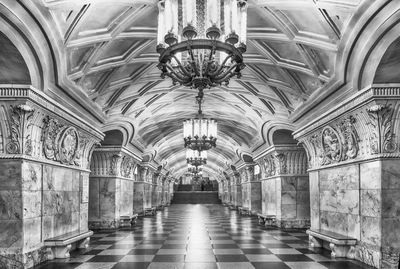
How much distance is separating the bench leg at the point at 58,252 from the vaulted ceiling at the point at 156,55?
3.34 meters

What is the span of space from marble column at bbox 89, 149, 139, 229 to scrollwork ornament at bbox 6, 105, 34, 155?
707cm

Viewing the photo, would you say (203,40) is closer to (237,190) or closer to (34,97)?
(34,97)

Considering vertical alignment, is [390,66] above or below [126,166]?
above

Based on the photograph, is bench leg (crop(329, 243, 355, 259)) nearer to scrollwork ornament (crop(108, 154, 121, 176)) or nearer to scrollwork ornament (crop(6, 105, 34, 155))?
scrollwork ornament (crop(6, 105, 34, 155))

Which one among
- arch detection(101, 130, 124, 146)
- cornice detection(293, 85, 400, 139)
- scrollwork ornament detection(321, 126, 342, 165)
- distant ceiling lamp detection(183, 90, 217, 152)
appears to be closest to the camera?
cornice detection(293, 85, 400, 139)

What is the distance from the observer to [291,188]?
1387cm

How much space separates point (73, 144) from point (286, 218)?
26.7 ft

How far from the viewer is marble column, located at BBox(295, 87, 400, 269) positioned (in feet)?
21.1

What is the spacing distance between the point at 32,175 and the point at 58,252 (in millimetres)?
1694

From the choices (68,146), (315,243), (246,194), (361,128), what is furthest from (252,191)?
(361,128)

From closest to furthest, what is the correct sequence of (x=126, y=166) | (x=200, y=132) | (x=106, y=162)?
1. (x=200, y=132)
2. (x=106, y=162)
3. (x=126, y=166)

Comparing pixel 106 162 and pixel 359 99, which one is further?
pixel 106 162

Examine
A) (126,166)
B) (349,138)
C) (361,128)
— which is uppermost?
(361,128)

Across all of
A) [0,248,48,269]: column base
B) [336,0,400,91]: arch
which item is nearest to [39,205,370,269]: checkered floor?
[0,248,48,269]: column base
